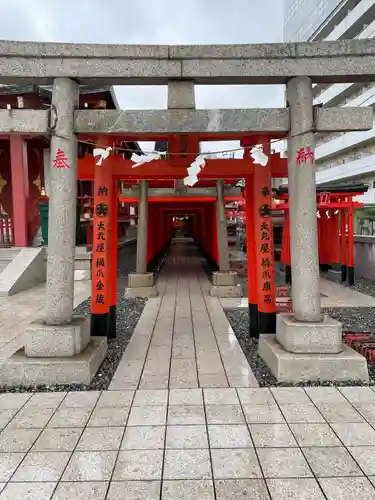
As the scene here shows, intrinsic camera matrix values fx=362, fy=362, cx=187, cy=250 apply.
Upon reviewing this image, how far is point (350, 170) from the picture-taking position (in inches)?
1247

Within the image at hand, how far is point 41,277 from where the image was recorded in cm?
1393

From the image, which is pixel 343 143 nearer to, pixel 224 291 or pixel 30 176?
pixel 30 176

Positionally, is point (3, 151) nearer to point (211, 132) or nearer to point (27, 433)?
point (211, 132)

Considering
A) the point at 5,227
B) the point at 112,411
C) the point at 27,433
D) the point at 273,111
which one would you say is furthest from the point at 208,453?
the point at 5,227

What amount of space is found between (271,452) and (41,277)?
12427mm

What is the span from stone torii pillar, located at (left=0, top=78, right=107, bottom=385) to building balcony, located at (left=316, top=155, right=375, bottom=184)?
2904 centimetres

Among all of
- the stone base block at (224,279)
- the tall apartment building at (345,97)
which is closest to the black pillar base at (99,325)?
the stone base block at (224,279)

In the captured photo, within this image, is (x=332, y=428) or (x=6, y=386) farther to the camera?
(x=6, y=386)

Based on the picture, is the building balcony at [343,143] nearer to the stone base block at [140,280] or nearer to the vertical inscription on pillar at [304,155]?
the stone base block at [140,280]

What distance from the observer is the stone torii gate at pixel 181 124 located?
483cm

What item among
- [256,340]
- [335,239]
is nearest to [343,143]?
[335,239]

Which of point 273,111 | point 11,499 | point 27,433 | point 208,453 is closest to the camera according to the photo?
point 11,499

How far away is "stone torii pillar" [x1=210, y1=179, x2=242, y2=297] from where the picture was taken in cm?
1120

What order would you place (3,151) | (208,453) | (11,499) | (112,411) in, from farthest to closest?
(3,151) → (112,411) → (208,453) → (11,499)
